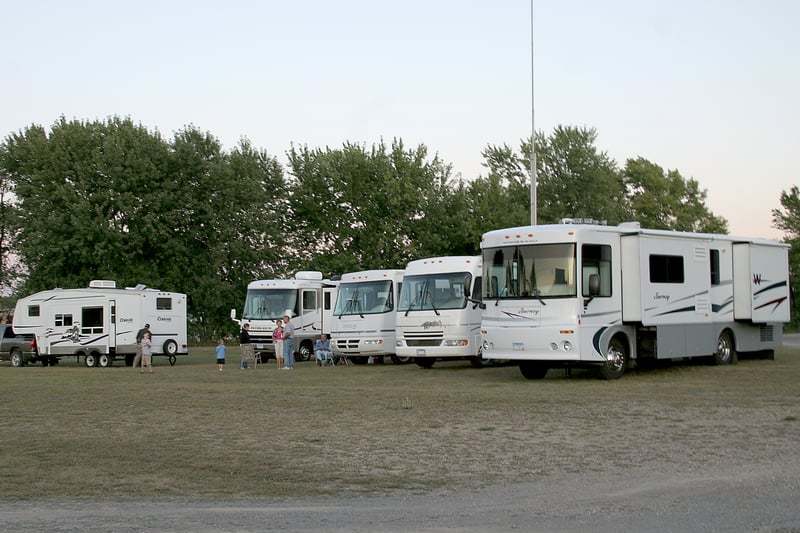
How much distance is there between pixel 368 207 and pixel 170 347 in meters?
25.4

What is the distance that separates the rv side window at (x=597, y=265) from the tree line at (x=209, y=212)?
3411 centimetres

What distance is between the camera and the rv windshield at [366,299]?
102 feet

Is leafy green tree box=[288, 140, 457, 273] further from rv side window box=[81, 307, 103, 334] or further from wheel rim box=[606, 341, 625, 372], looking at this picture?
wheel rim box=[606, 341, 625, 372]

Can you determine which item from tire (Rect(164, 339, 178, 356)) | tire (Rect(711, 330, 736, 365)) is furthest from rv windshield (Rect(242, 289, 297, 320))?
tire (Rect(711, 330, 736, 365))

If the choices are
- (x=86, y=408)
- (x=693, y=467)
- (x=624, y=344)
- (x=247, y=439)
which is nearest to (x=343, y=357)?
(x=624, y=344)

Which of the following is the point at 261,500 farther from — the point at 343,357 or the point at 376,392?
the point at 343,357

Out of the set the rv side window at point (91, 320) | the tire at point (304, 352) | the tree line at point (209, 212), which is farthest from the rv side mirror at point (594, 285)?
the tree line at point (209, 212)

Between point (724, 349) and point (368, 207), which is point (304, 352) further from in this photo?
point (368, 207)

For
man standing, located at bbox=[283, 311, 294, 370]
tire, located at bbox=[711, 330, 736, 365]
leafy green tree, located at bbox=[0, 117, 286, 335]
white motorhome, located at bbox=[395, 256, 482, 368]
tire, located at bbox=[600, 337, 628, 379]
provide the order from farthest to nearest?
1. leafy green tree, located at bbox=[0, 117, 286, 335]
2. man standing, located at bbox=[283, 311, 294, 370]
3. white motorhome, located at bbox=[395, 256, 482, 368]
4. tire, located at bbox=[711, 330, 736, 365]
5. tire, located at bbox=[600, 337, 628, 379]

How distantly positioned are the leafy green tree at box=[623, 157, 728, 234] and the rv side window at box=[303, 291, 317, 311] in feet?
157

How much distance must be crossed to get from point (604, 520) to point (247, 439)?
6399mm

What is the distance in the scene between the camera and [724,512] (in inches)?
311

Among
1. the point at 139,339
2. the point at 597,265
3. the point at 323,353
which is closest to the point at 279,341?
the point at 323,353

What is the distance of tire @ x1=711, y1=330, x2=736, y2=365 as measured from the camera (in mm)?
25125
